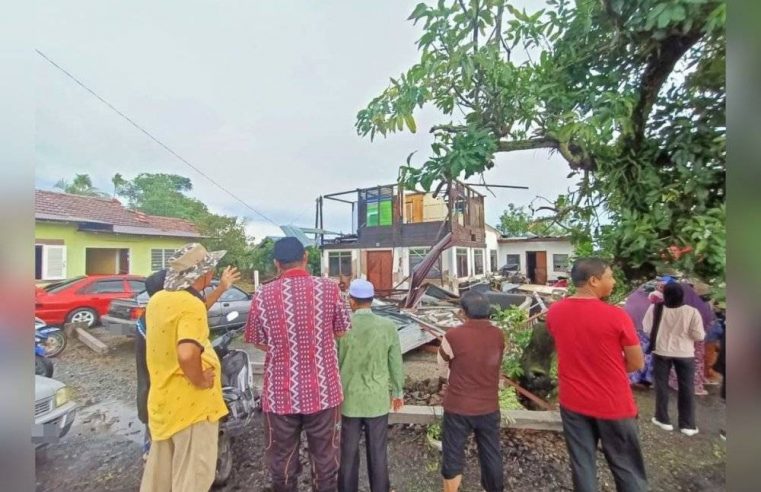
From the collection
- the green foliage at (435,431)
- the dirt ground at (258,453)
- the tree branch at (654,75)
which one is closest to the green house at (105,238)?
the dirt ground at (258,453)

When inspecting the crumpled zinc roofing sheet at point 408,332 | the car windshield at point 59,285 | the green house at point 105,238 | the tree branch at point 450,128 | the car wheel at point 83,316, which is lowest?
the crumpled zinc roofing sheet at point 408,332

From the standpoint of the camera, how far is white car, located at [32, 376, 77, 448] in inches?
80.6

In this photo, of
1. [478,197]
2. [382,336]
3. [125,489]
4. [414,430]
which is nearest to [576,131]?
[478,197]

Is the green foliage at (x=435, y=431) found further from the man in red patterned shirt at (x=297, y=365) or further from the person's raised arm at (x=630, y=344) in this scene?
the person's raised arm at (x=630, y=344)

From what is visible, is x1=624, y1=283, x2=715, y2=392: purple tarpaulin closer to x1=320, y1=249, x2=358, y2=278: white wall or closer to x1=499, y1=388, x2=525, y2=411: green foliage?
x1=499, y1=388, x2=525, y2=411: green foliage

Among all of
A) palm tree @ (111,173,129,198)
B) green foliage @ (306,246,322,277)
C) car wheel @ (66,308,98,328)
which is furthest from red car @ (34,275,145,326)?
green foliage @ (306,246,322,277)

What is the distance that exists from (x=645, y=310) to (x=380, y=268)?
241cm

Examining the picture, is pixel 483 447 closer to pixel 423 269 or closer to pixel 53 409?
pixel 423 269

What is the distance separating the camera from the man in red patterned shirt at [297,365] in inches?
62.2

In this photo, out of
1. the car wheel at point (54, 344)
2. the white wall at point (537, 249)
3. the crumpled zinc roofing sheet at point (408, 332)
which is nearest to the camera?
the car wheel at point (54, 344)

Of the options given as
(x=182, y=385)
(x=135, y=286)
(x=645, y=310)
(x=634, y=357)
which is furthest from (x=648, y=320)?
(x=135, y=286)

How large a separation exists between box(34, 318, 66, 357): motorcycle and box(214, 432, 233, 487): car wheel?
1.35m

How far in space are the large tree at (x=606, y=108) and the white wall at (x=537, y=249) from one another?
0.38 meters
